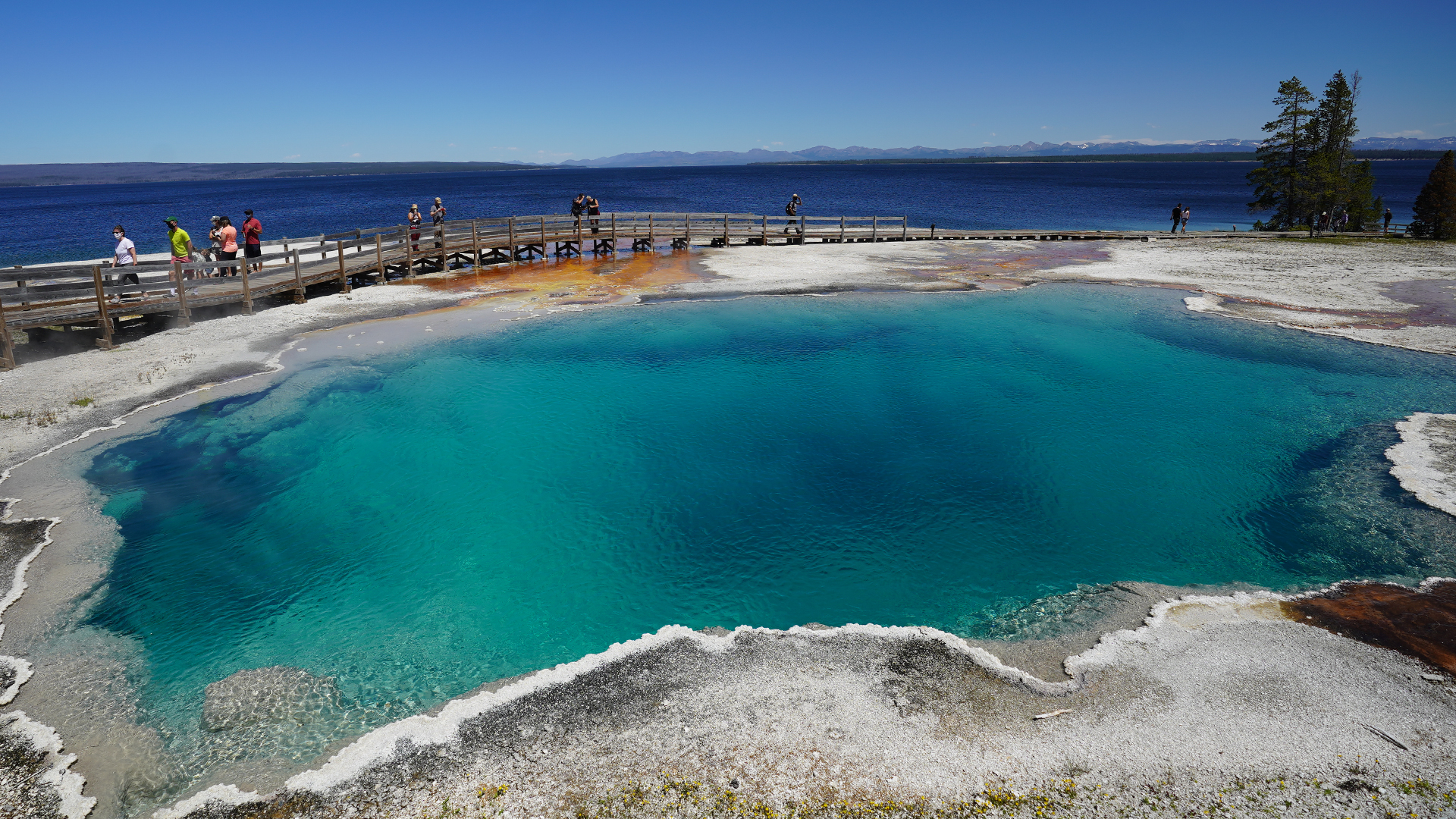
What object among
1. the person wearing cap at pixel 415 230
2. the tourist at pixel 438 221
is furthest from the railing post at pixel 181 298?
the tourist at pixel 438 221

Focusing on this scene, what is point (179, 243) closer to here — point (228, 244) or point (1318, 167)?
point (228, 244)

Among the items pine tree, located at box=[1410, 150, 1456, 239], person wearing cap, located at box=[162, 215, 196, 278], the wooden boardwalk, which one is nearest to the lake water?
the wooden boardwalk

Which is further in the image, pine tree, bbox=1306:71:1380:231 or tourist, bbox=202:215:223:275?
pine tree, bbox=1306:71:1380:231

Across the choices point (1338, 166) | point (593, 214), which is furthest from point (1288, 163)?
point (593, 214)

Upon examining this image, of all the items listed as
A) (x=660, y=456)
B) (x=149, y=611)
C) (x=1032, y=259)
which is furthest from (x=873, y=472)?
(x=1032, y=259)

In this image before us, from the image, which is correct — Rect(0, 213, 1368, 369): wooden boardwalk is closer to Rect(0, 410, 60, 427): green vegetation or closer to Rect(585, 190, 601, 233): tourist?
Rect(585, 190, 601, 233): tourist

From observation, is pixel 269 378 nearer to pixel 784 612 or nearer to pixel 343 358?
pixel 343 358
